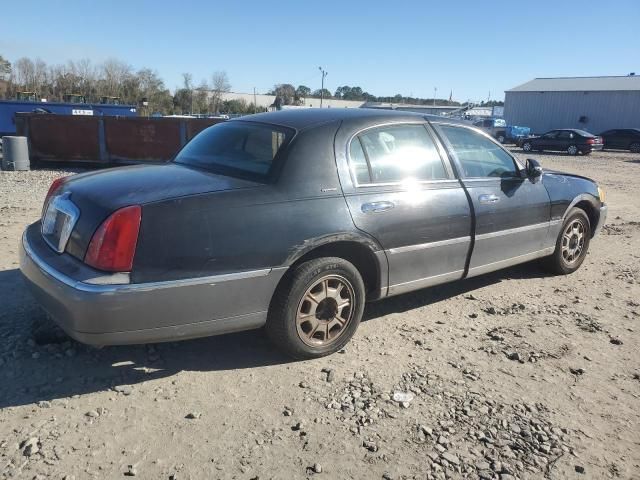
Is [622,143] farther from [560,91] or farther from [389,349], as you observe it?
[389,349]

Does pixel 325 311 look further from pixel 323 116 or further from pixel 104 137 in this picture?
pixel 104 137

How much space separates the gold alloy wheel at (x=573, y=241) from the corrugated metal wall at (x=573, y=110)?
4239cm

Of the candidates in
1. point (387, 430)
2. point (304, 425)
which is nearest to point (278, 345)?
point (304, 425)

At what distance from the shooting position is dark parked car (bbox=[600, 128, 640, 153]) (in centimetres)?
3186

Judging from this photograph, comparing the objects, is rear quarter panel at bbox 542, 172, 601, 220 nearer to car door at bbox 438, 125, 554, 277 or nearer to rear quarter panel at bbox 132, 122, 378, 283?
car door at bbox 438, 125, 554, 277

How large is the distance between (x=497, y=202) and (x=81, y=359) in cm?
349

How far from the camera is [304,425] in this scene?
285cm

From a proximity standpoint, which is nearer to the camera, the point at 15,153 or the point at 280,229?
the point at 280,229

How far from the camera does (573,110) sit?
4422 cm

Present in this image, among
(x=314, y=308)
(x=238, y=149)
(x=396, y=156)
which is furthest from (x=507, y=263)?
(x=238, y=149)

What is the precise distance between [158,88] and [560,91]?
4322cm

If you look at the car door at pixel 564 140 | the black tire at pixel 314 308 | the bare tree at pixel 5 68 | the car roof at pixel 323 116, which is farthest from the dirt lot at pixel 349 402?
the bare tree at pixel 5 68

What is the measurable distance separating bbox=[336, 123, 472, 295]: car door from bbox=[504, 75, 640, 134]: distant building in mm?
44570


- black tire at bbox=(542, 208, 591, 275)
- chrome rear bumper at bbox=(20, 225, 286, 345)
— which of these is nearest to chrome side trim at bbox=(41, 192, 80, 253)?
chrome rear bumper at bbox=(20, 225, 286, 345)
